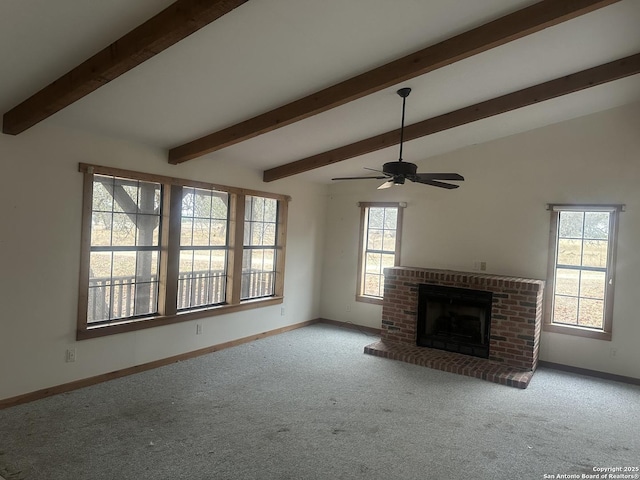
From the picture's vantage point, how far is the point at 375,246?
679cm

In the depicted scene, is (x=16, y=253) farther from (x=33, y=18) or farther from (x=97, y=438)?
(x=33, y=18)

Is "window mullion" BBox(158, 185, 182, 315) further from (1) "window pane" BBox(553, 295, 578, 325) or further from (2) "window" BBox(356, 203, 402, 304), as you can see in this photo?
(1) "window pane" BBox(553, 295, 578, 325)

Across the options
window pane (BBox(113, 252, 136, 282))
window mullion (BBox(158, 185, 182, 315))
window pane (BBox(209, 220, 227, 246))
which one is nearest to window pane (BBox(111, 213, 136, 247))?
window pane (BBox(113, 252, 136, 282))

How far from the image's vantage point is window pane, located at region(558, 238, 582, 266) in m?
5.18

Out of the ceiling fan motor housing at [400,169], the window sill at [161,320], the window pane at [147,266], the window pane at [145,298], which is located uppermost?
the ceiling fan motor housing at [400,169]

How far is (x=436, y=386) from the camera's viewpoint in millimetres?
4453

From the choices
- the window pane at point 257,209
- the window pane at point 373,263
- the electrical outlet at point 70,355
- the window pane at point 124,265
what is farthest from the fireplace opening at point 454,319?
the electrical outlet at point 70,355

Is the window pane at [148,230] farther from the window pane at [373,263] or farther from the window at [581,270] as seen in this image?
the window at [581,270]

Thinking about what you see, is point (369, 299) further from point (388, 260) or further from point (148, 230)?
point (148, 230)

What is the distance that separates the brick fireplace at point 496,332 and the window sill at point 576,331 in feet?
0.43

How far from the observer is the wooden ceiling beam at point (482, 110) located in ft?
12.6

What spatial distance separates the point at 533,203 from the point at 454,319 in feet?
5.92

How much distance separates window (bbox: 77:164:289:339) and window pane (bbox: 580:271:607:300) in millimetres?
4116

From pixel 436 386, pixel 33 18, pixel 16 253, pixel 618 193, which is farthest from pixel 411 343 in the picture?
pixel 33 18
